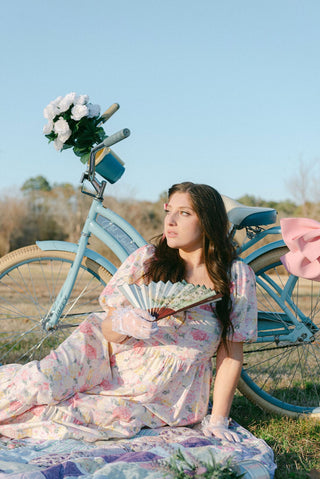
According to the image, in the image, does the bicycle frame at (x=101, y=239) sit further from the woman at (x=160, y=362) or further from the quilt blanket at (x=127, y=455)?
the quilt blanket at (x=127, y=455)

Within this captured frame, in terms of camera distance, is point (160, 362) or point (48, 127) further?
point (48, 127)

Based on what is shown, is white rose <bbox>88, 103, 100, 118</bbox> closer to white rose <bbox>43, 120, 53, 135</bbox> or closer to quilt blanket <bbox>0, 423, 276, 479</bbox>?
white rose <bbox>43, 120, 53, 135</bbox>

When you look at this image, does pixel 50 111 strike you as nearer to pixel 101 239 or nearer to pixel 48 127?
pixel 48 127

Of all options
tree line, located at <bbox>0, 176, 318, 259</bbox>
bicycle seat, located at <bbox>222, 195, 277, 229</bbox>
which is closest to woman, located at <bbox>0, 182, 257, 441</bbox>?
bicycle seat, located at <bbox>222, 195, 277, 229</bbox>

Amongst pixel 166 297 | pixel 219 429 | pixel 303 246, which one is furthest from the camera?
pixel 303 246

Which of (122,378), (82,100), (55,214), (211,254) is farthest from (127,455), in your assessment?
(55,214)

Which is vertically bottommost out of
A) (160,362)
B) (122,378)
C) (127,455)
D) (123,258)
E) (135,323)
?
(127,455)

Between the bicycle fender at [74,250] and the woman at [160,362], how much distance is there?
483 millimetres

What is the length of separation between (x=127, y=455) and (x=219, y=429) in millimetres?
559

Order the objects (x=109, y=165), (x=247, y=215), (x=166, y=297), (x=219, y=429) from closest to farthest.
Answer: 1. (x=166, y=297)
2. (x=219, y=429)
3. (x=247, y=215)
4. (x=109, y=165)

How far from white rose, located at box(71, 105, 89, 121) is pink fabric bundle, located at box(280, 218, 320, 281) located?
1.34m

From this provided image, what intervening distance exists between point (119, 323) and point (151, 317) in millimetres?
171

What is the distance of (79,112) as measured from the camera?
2.95 metres

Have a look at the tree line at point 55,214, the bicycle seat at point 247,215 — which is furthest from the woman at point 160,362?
the tree line at point 55,214
